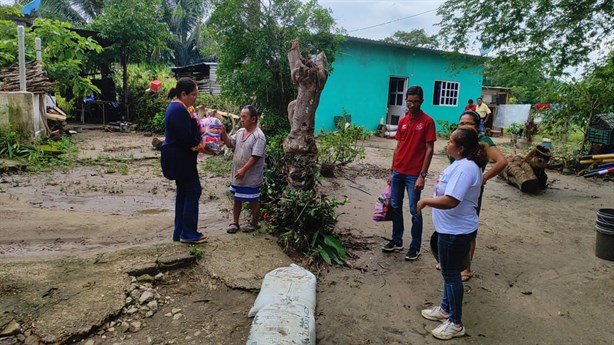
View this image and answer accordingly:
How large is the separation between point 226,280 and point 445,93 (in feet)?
56.7

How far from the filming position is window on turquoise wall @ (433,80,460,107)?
18297mm

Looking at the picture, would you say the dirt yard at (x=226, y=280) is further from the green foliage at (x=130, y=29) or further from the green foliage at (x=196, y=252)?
the green foliage at (x=130, y=29)

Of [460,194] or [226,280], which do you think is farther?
[226,280]

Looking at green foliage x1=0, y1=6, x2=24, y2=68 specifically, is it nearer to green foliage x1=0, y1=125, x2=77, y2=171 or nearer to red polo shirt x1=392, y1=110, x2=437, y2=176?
green foliage x1=0, y1=125, x2=77, y2=171

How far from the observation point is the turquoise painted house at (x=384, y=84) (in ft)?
50.2

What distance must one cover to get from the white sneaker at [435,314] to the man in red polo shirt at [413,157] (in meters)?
0.99

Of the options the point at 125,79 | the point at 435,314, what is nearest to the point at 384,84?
the point at 125,79

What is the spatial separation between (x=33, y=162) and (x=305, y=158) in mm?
5952

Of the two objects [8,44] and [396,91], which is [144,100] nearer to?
[8,44]

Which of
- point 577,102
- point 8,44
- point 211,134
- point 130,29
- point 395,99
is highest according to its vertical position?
point 130,29

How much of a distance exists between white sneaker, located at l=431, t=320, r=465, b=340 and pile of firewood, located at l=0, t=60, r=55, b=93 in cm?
988

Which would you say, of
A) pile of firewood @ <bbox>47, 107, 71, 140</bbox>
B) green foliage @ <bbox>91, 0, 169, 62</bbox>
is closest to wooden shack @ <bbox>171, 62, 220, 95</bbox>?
green foliage @ <bbox>91, 0, 169, 62</bbox>

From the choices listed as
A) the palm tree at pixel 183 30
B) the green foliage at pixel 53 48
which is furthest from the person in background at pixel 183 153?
the palm tree at pixel 183 30

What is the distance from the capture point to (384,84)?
16688mm
